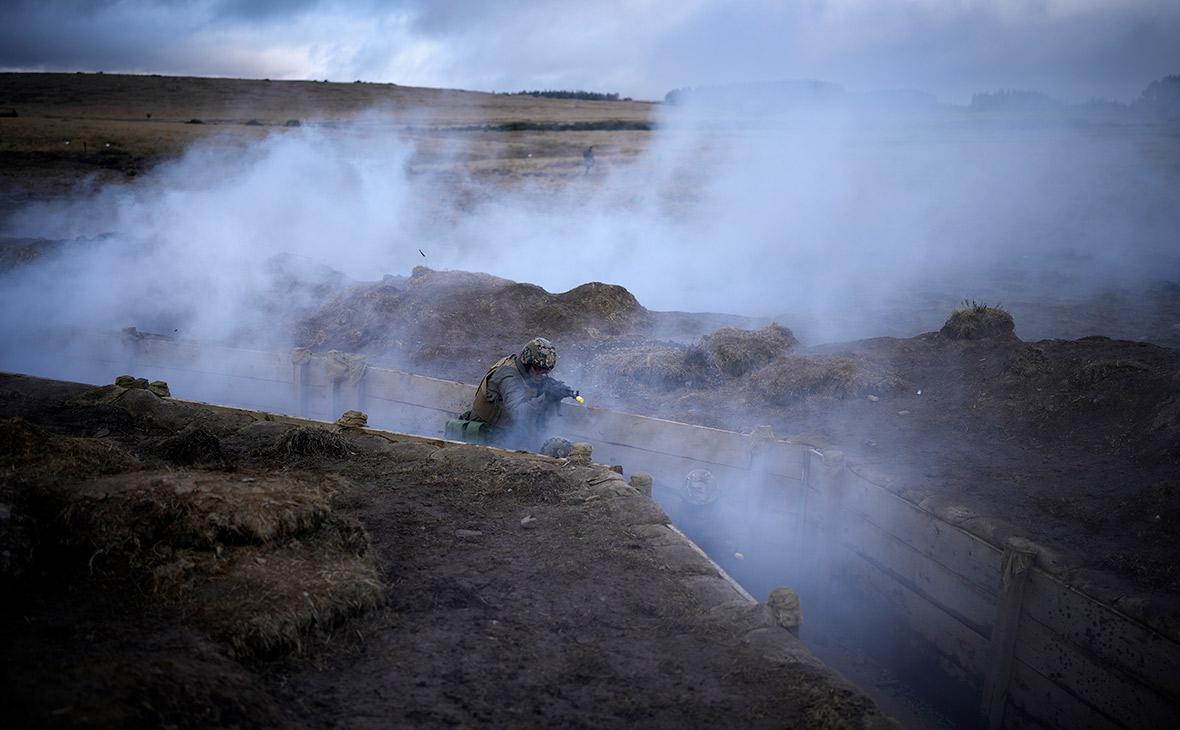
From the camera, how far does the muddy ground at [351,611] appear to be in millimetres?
4105

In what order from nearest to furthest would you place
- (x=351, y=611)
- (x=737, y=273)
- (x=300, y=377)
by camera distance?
1. (x=351, y=611)
2. (x=300, y=377)
3. (x=737, y=273)

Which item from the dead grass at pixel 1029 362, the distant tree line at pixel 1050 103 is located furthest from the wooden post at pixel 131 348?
the distant tree line at pixel 1050 103

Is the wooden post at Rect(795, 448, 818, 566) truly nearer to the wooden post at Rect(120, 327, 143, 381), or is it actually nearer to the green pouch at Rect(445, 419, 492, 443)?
the green pouch at Rect(445, 419, 492, 443)

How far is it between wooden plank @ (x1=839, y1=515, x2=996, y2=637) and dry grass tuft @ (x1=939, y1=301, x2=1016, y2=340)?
4.19 meters

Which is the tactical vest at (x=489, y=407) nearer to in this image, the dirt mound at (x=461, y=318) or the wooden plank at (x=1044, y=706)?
the dirt mound at (x=461, y=318)

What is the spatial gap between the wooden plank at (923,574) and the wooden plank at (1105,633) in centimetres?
54

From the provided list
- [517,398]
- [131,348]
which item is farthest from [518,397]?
[131,348]

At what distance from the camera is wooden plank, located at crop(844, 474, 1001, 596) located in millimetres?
7004

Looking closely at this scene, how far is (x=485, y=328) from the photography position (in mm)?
14094

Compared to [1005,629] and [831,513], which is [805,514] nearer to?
[831,513]

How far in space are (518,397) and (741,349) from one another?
4364 millimetres

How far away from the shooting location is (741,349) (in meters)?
12.0

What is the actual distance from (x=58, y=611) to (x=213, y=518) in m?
0.93

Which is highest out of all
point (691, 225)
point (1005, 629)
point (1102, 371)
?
point (691, 225)
